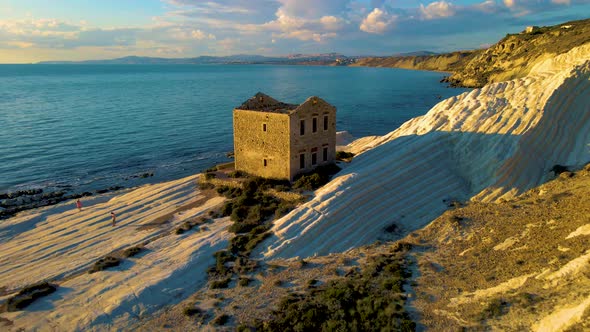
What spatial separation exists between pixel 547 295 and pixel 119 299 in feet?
70.3

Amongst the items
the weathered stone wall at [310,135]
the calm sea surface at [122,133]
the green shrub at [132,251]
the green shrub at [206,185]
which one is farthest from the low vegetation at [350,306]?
the calm sea surface at [122,133]

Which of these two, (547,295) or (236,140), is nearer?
(547,295)

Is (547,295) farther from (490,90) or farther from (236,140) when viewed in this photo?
(490,90)

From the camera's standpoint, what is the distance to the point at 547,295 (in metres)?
16.9

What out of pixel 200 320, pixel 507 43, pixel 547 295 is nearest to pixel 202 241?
pixel 200 320

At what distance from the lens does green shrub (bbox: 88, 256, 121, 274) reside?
25500 mm

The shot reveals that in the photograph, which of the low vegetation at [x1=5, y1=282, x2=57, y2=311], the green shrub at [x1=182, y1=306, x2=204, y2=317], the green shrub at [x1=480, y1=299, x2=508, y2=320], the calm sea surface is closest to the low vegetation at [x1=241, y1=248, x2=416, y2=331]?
the green shrub at [x1=182, y1=306, x2=204, y2=317]

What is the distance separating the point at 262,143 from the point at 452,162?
61.2ft

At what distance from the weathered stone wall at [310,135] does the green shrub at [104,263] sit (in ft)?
52.4

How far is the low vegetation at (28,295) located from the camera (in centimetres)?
2159

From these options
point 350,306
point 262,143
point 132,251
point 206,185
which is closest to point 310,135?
point 262,143

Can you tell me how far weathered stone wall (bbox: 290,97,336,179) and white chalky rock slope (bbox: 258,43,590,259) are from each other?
3312mm

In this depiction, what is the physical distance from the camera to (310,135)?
36094mm

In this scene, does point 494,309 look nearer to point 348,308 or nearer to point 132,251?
point 348,308
